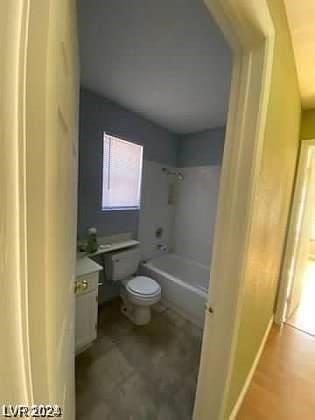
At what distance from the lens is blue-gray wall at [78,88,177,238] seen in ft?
6.91

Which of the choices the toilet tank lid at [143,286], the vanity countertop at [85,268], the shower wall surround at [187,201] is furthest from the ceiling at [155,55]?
the toilet tank lid at [143,286]

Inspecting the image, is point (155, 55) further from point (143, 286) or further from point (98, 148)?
point (143, 286)

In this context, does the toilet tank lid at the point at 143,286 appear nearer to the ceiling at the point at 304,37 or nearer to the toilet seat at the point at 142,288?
the toilet seat at the point at 142,288

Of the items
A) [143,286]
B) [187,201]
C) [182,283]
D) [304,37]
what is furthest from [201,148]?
[143,286]

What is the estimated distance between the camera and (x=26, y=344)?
0.30m

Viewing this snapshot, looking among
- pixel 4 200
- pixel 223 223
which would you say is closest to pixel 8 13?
pixel 4 200

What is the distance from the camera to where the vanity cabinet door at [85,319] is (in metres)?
1.61

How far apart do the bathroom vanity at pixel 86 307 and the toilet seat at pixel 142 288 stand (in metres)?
0.49

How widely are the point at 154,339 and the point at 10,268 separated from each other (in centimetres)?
208

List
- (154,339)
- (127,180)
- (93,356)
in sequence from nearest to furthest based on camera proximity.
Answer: (93,356) < (154,339) < (127,180)

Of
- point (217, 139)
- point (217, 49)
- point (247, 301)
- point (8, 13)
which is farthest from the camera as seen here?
point (217, 139)

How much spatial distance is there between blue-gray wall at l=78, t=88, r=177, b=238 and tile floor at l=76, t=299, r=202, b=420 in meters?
1.08

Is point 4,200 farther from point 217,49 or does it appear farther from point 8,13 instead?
point 217,49

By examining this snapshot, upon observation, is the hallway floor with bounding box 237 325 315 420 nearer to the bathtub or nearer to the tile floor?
the tile floor
